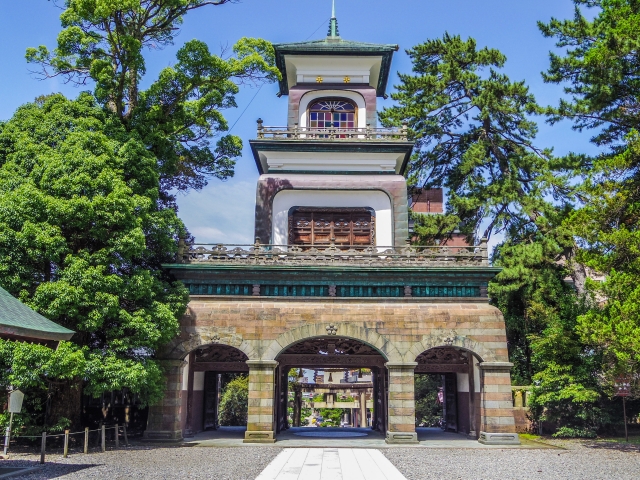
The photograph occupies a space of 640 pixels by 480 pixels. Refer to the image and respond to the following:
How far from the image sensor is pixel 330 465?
13.3 metres

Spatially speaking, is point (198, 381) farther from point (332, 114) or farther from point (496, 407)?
point (332, 114)

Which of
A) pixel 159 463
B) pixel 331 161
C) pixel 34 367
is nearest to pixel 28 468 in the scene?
pixel 34 367

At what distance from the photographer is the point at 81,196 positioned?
1550cm

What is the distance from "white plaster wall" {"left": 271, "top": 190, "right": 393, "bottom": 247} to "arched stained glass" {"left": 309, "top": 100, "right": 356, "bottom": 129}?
361cm

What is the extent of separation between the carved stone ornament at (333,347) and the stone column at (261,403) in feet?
8.25

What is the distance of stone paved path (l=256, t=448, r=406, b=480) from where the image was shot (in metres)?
11.6

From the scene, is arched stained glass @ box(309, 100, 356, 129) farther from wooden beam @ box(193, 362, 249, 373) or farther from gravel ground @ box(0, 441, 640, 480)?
gravel ground @ box(0, 441, 640, 480)

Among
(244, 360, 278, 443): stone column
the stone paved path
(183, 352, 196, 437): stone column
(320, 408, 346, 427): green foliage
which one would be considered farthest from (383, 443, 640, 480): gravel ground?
(320, 408, 346, 427): green foliage

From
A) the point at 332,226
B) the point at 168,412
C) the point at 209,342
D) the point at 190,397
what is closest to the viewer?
the point at 168,412

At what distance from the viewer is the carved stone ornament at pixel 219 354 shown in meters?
19.9

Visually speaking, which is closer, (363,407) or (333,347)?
(333,347)

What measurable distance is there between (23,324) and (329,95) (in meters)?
17.1

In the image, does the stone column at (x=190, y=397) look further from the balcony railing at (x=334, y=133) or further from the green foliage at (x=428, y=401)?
the green foliage at (x=428, y=401)

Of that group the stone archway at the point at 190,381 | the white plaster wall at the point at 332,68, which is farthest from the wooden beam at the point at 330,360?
the white plaster wall at the point at 332,68
